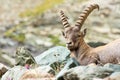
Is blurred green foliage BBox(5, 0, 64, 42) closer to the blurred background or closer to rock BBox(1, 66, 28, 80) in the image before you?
the blurred background

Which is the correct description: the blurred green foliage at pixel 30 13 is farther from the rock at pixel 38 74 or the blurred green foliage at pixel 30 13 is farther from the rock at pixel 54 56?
the rock at pixel 38 74

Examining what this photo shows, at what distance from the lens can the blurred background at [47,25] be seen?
162 feet

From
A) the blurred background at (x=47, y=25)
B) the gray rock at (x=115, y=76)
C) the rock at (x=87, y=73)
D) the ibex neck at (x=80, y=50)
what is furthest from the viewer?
the blurred background at (x=47, y=25)

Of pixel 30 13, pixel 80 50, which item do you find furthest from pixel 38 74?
pixel 30 13

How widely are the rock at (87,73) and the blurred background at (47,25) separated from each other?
28.2 metres

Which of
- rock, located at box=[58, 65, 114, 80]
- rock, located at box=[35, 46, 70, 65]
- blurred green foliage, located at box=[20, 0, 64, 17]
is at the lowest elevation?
rock, located at box=[58, 65, 114, 80]

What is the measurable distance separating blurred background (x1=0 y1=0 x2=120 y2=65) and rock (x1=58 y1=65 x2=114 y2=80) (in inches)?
1112

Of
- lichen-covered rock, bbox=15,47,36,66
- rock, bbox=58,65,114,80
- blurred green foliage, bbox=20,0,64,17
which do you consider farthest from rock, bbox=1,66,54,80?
blurred green foliage, bbox=20,0,64,17

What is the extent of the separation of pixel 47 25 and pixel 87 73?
134ft

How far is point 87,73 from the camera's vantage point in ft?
48.3

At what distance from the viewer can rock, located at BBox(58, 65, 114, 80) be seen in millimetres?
14609

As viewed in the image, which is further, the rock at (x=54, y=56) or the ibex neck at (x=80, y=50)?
the rock at (x=54, y=56)

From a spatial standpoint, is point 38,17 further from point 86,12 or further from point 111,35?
point 86,12

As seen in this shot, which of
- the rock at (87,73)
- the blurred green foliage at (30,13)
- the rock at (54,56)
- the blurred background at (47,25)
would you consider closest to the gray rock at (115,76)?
the rock at (87,73)
